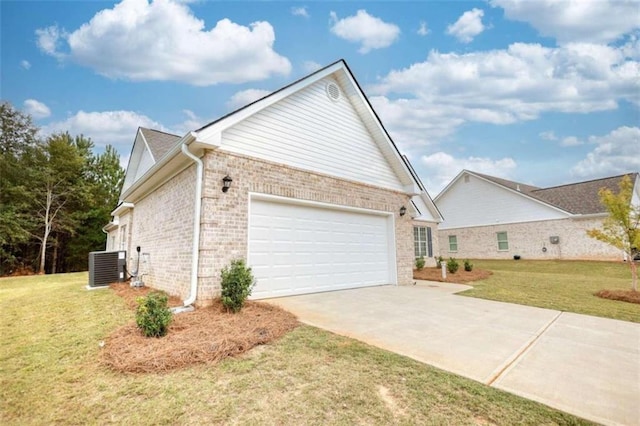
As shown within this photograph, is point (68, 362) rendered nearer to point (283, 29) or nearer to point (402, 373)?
point (402, 373)

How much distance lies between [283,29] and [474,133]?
1098 centimetres

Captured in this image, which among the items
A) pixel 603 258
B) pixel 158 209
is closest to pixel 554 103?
pixel 603 258

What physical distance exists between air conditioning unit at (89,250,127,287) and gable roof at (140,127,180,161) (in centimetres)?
376

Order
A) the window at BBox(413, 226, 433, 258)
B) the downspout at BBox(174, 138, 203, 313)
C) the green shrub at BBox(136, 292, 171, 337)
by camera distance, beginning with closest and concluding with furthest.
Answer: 1. the green shrub at BBox(136, 292, 171, 337)
2. the downspout at BBox(174, 138, 203, 313)
3. the window at BBox(413, 226, 433, 258)

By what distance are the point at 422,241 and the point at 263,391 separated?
16897 mm

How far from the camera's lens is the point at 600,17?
314 inches

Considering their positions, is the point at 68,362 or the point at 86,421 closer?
the point at 86,421

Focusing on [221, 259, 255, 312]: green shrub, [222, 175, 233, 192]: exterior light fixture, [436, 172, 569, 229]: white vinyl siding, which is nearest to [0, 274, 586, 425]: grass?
[221, 259, 255, 312]: green shrub

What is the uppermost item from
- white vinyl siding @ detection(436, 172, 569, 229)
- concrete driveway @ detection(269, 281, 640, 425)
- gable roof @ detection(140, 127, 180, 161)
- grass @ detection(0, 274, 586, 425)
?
gable roof @ detection(140, 127, 180, 161)

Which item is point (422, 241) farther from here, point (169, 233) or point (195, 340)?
point (195, 340)

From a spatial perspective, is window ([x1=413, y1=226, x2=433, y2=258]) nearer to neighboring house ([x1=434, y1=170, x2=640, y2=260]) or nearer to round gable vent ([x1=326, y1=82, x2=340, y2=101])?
neighboring house ([x1=434, y1=170, x2=640, y2=260])

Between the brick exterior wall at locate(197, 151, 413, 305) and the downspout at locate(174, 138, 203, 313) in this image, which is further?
the brick exterior wall at locate(197, 151, 413, 305)

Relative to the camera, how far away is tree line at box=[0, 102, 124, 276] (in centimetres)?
2008

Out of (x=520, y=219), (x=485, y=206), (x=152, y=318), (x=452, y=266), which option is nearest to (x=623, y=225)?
(x=452, y=266)
